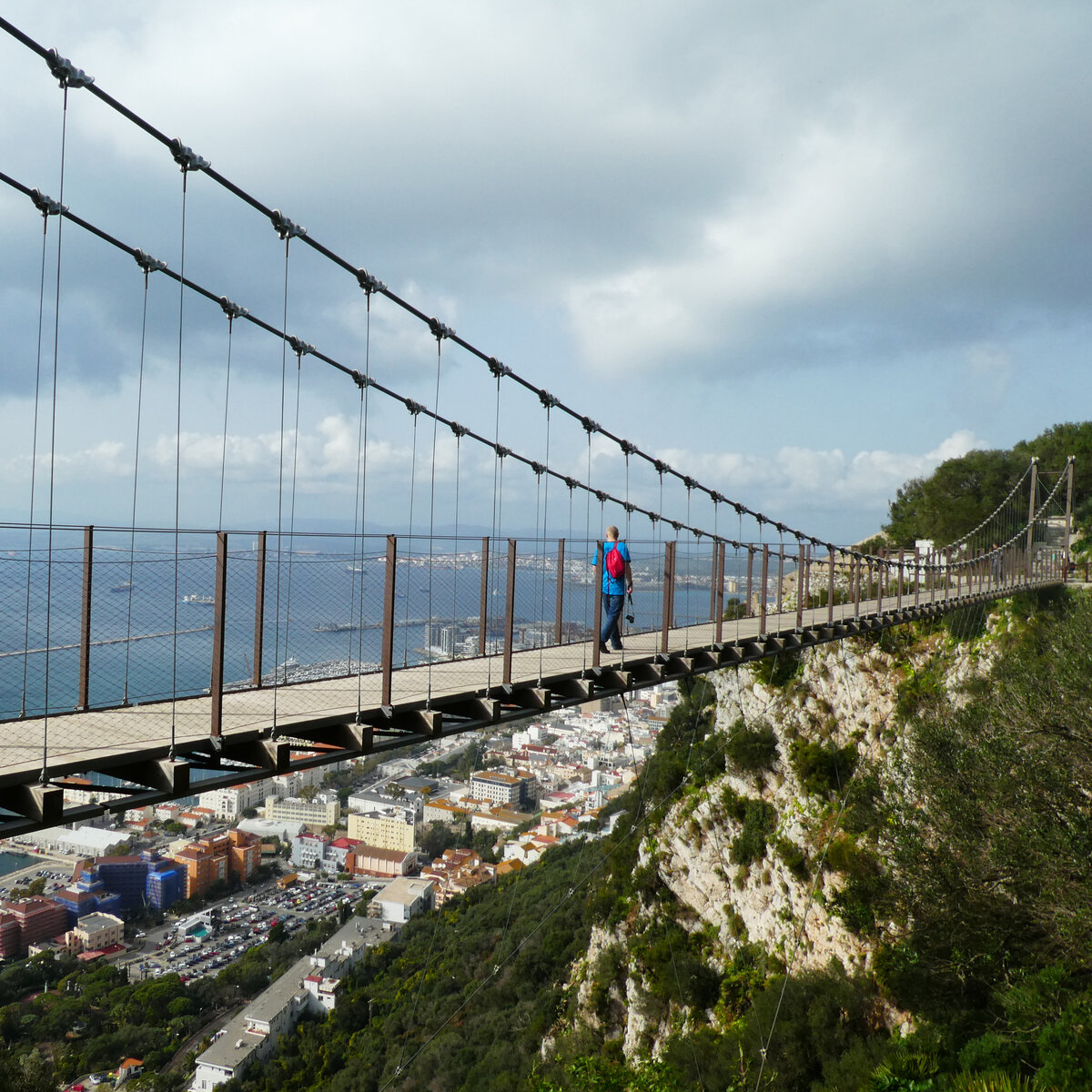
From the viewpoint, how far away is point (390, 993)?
24.7 metres

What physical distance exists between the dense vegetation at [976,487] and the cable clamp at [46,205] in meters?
30.3

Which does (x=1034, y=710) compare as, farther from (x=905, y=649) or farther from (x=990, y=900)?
(x=905, y=649)

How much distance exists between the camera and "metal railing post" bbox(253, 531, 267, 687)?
450 centimetres

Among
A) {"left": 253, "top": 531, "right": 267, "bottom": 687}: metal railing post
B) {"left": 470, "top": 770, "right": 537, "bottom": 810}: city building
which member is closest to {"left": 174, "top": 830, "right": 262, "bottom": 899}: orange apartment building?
{"left": 470, "top": 770, "right": 537, "bottom": 810}: city building

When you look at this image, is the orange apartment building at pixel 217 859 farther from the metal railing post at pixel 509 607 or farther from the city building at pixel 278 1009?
the metal railing post at pixel 509 607

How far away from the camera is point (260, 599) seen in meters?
4.54

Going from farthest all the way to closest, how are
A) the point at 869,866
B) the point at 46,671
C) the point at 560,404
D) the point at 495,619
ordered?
the point at 869,866
the point at 560,404
the point at 495,619
the point at 46,671

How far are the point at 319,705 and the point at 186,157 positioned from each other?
12.9 feet

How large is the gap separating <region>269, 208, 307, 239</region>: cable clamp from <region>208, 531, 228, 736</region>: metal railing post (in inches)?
140

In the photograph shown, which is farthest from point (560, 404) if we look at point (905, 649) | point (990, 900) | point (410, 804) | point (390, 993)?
point (410, 804)

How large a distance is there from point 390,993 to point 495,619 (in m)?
22.7

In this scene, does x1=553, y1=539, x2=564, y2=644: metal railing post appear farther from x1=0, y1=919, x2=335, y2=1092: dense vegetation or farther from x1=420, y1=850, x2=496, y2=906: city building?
x1=420, y1=850, x2=496, y2=906: city building

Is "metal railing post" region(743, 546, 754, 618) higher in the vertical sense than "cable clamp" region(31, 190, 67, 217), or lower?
lower

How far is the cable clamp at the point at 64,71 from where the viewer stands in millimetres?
4730
